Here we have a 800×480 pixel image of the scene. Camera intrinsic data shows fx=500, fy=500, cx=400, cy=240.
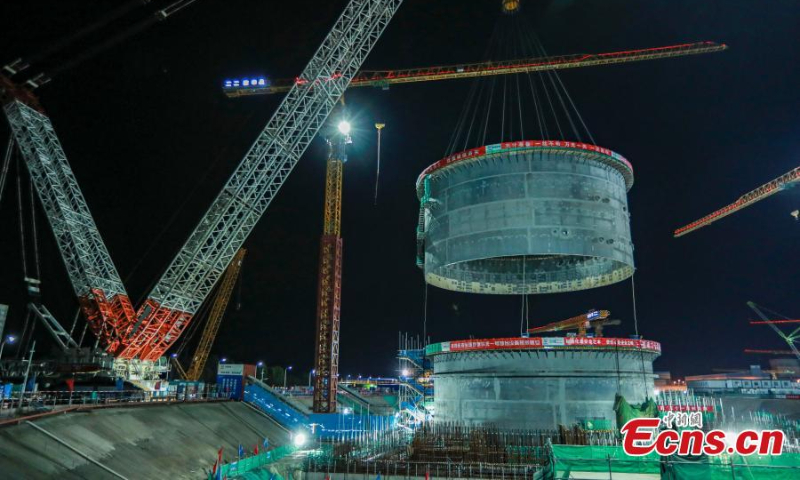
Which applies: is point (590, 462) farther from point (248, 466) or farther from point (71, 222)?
point (71, 222)

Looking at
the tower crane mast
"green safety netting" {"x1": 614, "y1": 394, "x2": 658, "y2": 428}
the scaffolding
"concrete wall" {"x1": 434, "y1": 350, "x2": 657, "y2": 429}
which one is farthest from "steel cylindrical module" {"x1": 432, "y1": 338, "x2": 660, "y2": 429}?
the tower crane mast

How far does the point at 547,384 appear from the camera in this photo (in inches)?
1330

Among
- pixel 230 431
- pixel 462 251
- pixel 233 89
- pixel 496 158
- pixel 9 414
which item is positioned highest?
pixel 233 89

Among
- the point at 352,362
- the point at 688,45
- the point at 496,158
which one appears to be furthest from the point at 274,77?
the point at 352,362

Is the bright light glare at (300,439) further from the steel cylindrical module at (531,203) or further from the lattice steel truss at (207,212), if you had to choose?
the lattice steel truss at (207,212)

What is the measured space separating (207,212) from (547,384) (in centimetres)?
4244

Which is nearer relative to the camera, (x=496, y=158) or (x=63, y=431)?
(x=63, y=431)

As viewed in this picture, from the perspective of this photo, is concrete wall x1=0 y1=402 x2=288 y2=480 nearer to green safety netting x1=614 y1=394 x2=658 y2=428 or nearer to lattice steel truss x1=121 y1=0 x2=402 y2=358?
green safety netting x1=614 y1=394 x2=658 y2=428

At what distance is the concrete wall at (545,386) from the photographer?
3338 cm

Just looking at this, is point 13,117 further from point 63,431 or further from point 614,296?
point 614,296

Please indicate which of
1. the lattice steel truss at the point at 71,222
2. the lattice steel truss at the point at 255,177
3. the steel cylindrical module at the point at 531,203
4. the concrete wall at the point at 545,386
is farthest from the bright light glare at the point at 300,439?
the lattice steel truss at the point at 71,222

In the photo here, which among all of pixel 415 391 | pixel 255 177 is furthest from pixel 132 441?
pixel 255 177

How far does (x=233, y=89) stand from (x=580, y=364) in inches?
2683

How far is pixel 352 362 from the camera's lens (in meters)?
127
